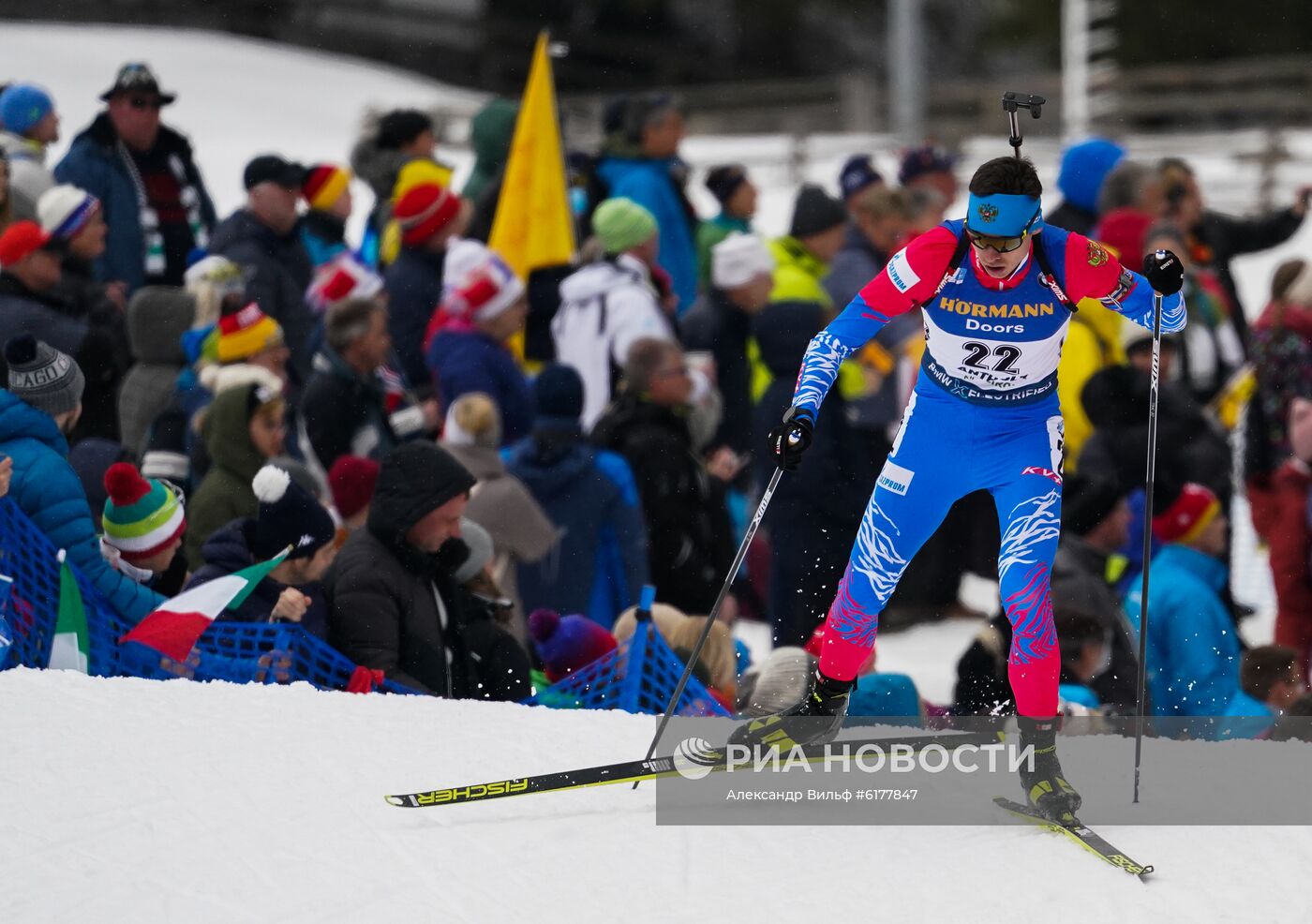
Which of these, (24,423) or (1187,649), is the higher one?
(24,423)

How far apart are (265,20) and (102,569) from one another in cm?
2517

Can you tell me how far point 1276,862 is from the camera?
460cm

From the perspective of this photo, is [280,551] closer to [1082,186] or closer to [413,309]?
[413,309]

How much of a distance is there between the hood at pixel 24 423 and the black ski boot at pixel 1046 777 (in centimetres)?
305

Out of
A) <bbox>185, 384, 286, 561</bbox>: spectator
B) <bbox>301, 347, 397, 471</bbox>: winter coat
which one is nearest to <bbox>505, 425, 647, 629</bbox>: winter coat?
<bbox>301, 347, 397, 471</bbox>: winter coat

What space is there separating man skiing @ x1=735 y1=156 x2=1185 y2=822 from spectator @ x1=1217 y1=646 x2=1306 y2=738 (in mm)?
1375

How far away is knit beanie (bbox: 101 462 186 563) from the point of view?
5535 mm

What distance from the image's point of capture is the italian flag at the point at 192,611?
17.6 feet

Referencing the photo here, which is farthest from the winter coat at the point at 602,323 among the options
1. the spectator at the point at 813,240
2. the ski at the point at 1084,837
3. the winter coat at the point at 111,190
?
the ski at the point at 1084,837

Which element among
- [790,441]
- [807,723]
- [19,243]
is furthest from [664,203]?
[790,441]

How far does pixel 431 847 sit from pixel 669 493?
9.68ft

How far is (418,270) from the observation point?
28.2 feet

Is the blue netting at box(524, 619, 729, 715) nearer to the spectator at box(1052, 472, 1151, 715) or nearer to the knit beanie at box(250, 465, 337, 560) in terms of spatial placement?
the knit beanie at box(250, 465, 337, 560)

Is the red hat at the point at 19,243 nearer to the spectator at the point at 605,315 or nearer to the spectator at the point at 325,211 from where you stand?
the spectator at the point at 325,211
